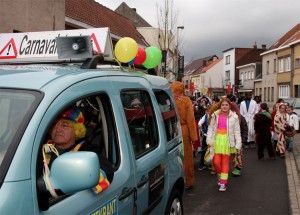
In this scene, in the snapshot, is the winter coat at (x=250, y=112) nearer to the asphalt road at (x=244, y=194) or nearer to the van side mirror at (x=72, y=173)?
the asphalt road at (x=244, y=194)

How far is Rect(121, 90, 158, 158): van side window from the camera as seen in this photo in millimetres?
2895

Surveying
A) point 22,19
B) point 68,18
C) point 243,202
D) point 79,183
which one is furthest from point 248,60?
point 79,183

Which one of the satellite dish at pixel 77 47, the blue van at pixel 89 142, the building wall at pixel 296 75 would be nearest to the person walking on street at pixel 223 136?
the blue van at pixel 89 142

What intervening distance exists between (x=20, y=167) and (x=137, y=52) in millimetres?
2361

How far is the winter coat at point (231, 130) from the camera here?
22.4 feet

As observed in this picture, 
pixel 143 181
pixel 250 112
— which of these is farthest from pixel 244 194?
pixel 250 112

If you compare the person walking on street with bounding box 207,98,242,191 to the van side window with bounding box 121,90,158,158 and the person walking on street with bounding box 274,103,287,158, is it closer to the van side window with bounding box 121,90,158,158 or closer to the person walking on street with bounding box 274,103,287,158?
the van side window with bounding box 121,90,158,158

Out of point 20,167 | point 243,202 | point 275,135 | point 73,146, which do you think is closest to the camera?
point 20,167

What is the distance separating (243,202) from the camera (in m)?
6.00

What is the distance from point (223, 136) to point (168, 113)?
9.70 ft

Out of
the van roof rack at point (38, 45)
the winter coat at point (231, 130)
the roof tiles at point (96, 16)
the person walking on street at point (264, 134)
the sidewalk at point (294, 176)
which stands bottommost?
the sidewalk at point (294, 176)

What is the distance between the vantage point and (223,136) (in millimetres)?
6773

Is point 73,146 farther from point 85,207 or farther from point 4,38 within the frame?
point 4,38

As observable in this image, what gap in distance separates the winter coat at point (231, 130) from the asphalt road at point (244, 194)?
0.84 metres
